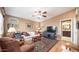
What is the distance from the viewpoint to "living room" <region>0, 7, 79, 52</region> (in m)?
2.06

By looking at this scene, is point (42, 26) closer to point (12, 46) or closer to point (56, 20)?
point (56, 20)

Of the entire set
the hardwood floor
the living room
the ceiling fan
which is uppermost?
the ceiling fan

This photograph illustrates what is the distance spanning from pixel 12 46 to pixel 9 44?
58 millimetres

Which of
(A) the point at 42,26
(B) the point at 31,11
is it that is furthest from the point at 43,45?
(B) the point at 31,11

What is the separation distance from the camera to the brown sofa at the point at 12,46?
1988mm

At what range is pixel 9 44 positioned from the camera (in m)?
2.00

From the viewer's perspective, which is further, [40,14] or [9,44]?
[40,14]

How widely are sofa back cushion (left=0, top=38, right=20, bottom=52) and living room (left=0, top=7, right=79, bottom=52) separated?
17 millimetres

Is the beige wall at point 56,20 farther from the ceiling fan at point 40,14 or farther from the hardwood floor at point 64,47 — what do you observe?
the hardwood floor at point 64,47

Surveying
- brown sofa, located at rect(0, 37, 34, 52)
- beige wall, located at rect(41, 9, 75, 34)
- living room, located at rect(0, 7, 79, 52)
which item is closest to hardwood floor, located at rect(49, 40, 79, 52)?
living room, located at rect(0, 7, 79, 52)

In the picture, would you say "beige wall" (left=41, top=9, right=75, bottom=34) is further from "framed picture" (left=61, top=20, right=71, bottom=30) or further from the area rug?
the area rug

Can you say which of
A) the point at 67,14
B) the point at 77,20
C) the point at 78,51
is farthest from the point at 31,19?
the point at 78,51
